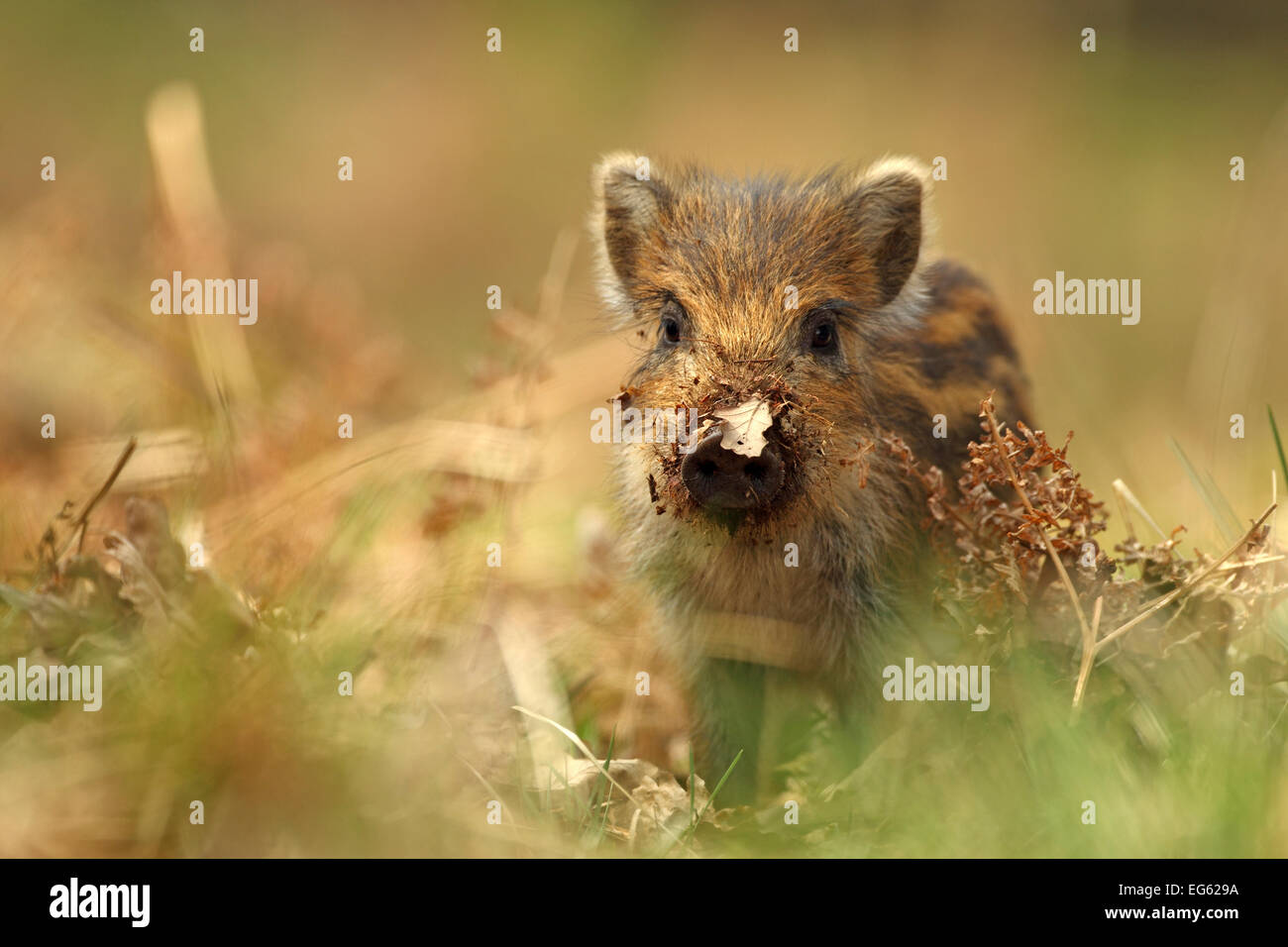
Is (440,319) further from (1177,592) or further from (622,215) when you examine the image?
(1177,592)

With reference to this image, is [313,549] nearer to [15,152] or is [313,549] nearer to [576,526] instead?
[576,526]

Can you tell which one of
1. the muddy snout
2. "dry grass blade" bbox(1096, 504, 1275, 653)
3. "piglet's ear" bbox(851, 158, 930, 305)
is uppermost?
"piglet's ear" bbox(851, 158, 930, 305)

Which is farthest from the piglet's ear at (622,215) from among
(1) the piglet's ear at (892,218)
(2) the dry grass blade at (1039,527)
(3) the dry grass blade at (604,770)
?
(3) the dry grass blade at (604,770)

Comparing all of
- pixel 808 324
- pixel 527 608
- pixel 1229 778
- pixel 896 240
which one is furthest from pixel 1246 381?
pixel 527 608

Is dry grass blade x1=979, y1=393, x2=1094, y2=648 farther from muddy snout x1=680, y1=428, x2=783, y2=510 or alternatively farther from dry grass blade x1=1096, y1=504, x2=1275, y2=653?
muddy snout x1=680, y1=428, x2=783, y2=510

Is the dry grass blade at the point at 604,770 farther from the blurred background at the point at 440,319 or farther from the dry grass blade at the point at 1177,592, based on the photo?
the dry grass blade at the point at 1177,592

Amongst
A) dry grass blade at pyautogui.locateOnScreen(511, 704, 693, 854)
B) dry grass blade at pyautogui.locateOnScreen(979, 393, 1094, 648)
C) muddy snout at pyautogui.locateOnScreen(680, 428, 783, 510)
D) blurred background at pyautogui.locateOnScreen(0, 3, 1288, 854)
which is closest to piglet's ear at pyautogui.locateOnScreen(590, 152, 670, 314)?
blurred background at pyautogui.locateOnScreen(0, 3, 1288, 854)
